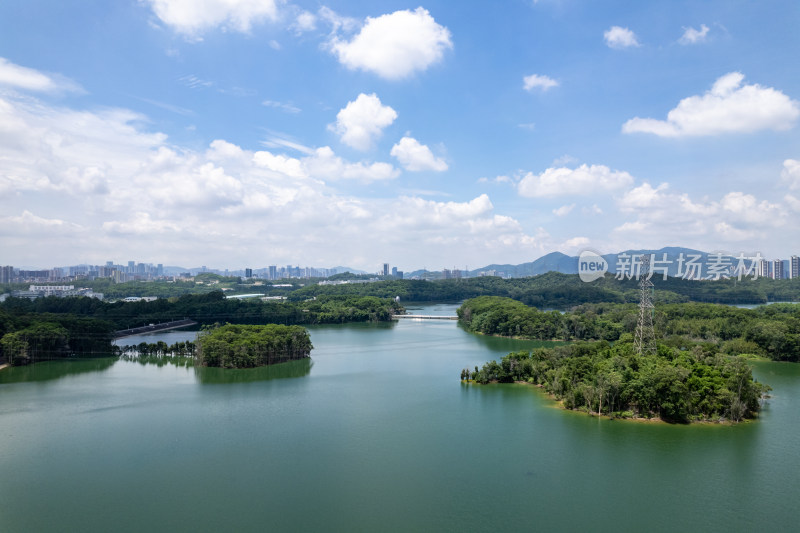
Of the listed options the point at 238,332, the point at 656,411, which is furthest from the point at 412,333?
the point at 656,411

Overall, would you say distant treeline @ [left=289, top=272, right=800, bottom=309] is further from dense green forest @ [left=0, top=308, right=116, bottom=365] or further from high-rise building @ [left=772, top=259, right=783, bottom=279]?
dense green forest @ [left=0, top=308, right=116, bottom=365]

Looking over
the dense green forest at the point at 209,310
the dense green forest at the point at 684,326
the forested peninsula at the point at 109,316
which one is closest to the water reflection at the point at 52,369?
the forested peninsula at the point at 109,316

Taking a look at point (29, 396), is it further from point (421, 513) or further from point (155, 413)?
point (421, 513)

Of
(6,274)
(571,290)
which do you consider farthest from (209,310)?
(6,274)

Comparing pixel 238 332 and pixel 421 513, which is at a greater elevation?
pixel 238 332

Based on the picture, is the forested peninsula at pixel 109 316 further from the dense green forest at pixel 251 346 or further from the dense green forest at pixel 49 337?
the dense green forest at pixel 251 346

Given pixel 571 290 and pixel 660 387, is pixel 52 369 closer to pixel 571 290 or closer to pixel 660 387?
pixel 660 387

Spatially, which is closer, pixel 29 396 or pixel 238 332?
pixel 29 396
